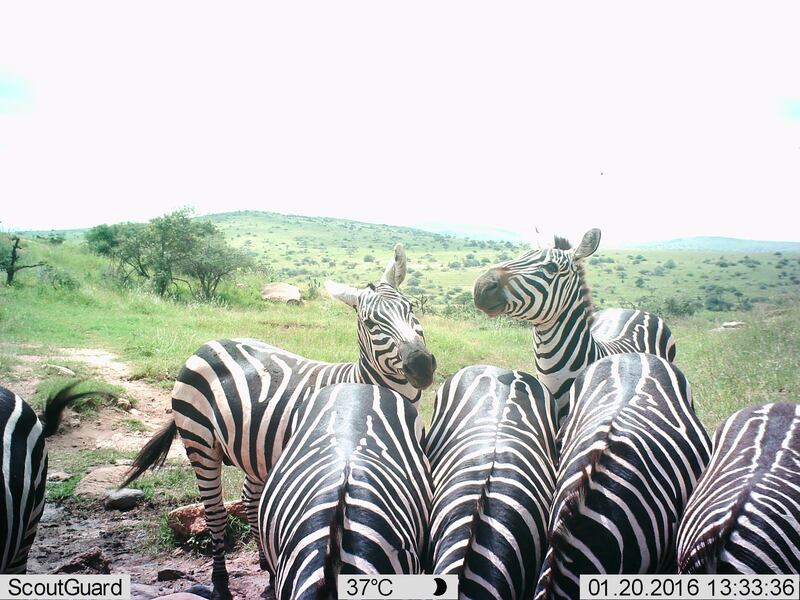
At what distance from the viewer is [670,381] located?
3.68 m

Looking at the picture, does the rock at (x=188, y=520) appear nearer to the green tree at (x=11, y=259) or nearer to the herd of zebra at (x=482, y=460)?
the herd of zebra at (x=482, y=460)

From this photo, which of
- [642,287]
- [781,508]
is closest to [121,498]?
[781,508]

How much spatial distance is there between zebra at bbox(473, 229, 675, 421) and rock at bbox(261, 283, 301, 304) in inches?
241

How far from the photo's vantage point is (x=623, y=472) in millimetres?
2846

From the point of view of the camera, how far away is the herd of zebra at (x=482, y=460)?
2.54m

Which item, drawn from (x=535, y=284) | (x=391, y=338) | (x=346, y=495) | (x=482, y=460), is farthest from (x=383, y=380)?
(x=346, y=495)

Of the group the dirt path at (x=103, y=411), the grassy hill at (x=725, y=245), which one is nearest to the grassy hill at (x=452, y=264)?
the grassy hill at (x=725, y=245)

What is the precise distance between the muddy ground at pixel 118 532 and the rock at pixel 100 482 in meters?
0.16

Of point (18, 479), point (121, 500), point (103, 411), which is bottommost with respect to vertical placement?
point (121, 500)

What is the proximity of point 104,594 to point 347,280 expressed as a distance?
7.88 metres

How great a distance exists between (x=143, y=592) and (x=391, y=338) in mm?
2249

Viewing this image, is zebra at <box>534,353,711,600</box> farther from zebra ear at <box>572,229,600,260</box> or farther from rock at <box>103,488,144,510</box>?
rock at <box>103,488,144,510</box>

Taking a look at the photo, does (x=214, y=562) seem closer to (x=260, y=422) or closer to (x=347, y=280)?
(x=260, y=422)

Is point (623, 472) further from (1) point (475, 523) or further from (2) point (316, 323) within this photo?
(2) point (316, 323)
